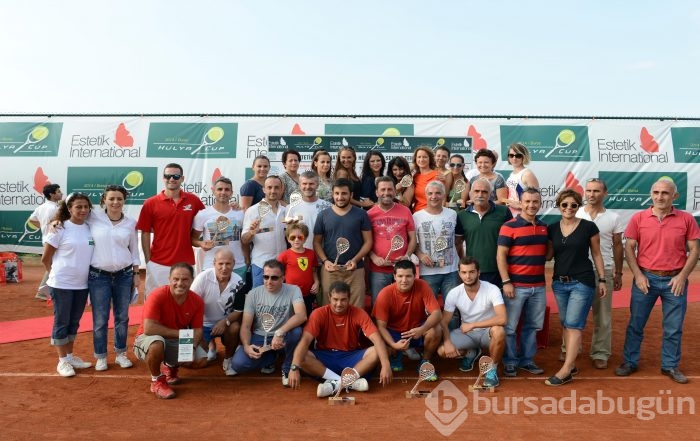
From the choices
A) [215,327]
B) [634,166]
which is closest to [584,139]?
[634,166]

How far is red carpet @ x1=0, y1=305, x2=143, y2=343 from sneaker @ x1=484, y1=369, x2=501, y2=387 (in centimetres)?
567

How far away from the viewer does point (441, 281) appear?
5824mm

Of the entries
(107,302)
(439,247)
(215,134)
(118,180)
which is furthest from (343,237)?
(118,180)

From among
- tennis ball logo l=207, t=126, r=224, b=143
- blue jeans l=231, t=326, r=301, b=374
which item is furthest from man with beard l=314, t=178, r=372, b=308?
tennis ball logo l=207, t=126, r=224, b=143

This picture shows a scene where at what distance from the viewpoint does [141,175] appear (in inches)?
483

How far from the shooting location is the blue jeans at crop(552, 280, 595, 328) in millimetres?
5242

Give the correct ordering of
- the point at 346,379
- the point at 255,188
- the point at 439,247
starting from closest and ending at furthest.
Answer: the point at 346,379 → the point at 439,247 → the point at 255,188

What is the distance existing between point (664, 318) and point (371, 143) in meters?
7.45

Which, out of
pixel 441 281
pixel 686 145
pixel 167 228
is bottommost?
pixel 441 281

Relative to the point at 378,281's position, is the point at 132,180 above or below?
above

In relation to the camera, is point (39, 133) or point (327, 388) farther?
point (39, 133)

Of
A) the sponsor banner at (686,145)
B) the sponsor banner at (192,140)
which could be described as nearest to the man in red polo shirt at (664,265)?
the sponsor banner at (686,145)

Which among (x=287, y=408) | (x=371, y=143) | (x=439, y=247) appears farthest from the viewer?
Result: (x=371, y=143)

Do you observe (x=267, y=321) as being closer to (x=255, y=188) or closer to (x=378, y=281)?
(x=378, y=281)
